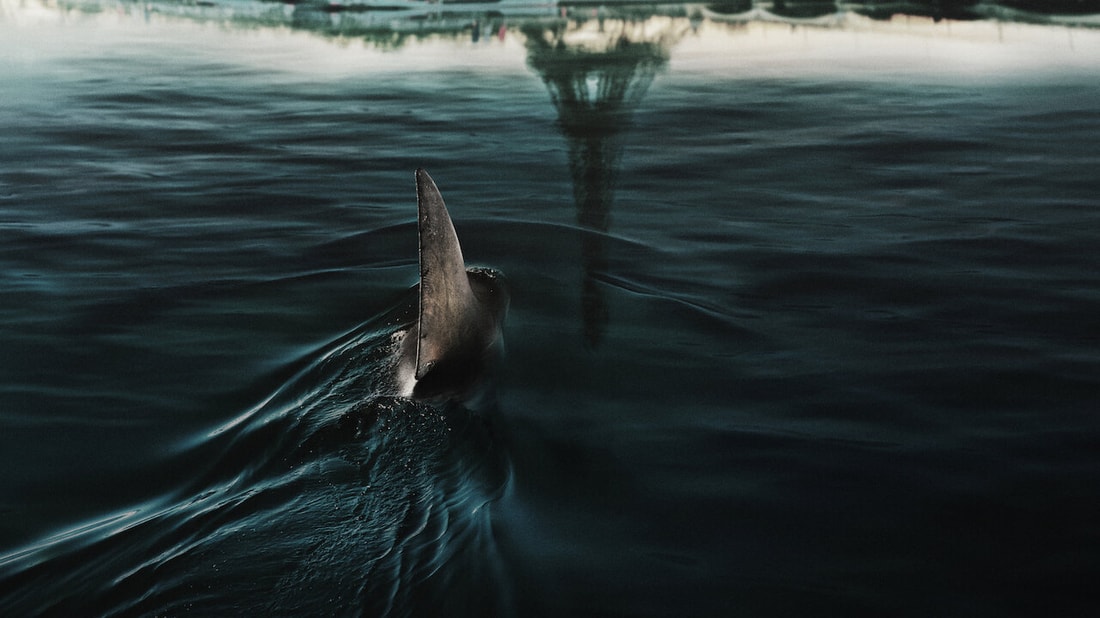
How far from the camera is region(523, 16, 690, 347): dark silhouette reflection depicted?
8.48 metres

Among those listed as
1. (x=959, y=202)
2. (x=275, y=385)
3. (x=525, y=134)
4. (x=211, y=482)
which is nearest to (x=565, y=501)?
(x=211, y=482)

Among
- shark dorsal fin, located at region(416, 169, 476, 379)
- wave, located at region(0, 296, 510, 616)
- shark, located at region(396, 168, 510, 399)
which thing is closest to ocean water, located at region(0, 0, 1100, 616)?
wave, located at region(0, 296, 510, 616)

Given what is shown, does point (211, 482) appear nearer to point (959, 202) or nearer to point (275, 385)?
point (275, 385)

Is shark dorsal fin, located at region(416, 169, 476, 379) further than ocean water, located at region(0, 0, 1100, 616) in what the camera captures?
Yes

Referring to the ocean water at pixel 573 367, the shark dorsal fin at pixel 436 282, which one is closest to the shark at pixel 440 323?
the shark dorsal fin at pixel 436 282

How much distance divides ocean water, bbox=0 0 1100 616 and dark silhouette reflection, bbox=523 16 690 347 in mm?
95

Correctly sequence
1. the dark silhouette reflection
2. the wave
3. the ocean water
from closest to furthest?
1. the wave
2. the ocean water
3. the dark silhouette reflection

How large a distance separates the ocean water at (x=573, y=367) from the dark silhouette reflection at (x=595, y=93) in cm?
10

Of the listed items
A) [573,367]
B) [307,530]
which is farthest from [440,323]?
[307,530]

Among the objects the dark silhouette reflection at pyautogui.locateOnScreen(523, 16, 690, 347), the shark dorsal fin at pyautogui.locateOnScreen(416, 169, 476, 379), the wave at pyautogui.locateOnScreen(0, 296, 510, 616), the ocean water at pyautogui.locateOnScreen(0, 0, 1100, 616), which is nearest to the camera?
the wave at pyautogui.locateOnScreen(0, 296, 510, 616)

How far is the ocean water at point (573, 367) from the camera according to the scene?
13.0 feet

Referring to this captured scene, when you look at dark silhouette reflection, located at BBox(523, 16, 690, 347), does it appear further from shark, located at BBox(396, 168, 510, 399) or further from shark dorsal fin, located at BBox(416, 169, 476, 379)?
shark dorsal fin, located at BBox(416, 169, 476, 379)

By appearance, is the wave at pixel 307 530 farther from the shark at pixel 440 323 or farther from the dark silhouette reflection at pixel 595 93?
the dark silhouette reflection at pixel 595 93

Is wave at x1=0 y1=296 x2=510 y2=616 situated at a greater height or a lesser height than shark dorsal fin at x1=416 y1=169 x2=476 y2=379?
lesser
